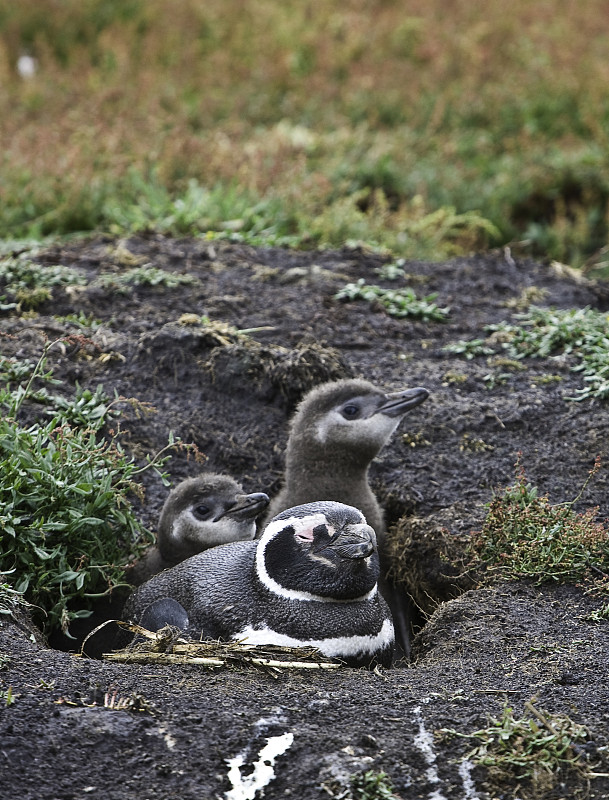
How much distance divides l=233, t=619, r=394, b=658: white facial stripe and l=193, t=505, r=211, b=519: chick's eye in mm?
913

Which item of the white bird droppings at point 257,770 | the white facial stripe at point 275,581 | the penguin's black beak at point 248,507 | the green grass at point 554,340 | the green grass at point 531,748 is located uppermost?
the white bird droppings at point 257,770

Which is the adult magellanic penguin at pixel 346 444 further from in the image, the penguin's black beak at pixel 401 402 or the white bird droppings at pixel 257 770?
the white bird droppings at pixel 257 770

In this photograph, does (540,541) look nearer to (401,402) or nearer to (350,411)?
(401,402)

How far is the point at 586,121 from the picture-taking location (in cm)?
1241

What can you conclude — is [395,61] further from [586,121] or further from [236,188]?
[236,188]

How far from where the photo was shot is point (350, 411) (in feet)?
18.1

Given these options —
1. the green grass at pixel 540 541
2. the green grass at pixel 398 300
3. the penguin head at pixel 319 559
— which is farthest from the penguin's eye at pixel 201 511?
the green grass at pixel 398 300

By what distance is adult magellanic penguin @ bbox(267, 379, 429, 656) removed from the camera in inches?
216

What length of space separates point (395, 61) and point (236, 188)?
5273 mm

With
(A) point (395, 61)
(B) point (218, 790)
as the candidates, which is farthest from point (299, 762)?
(A) point (395, 61)

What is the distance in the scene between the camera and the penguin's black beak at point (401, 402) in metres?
5.52

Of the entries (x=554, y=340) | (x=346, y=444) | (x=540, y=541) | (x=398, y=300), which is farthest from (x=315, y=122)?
(x=540, y=541)

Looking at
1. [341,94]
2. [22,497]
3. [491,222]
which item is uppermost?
[22,497]

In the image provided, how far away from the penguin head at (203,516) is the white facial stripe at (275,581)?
673 millimetres
